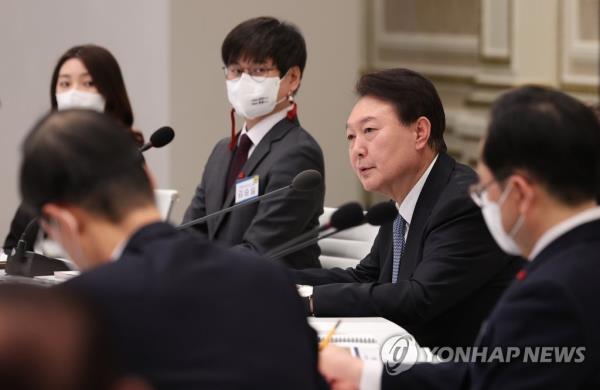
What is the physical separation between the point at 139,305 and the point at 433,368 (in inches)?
31.3

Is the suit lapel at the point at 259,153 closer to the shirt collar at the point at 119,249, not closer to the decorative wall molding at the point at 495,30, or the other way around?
the decorative wall molding at the point at 495,30

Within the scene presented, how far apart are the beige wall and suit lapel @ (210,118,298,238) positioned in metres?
1.80

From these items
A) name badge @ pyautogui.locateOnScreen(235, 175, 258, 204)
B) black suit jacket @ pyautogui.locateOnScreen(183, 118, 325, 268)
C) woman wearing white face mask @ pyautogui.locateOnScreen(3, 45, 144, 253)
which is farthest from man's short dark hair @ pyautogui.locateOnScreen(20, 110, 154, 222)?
woman wearing white face mask @ pyautogui.locateOnScreen(3, 45, 144, 253)

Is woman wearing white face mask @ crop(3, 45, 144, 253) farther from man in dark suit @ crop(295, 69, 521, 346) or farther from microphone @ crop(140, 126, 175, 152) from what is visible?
man in dark suit @ crop(295, 69, 521, 346)

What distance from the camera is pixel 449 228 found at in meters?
2.74

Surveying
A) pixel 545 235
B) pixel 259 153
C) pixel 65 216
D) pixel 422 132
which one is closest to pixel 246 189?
pixel 259 153

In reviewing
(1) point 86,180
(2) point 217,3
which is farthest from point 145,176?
(2) point 217,3

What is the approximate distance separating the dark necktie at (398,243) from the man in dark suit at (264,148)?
1.99 ft

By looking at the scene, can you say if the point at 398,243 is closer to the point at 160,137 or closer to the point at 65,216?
the point at 160,137

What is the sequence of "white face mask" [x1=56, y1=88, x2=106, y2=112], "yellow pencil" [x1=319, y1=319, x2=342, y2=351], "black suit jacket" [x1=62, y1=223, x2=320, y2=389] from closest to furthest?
"black suit jacket" [x1=62, y1=223, x2=320, y2=389] < "yellow pencil" [x1=319, y1=319, x2=342, y2=351] < "white face mask" [x1=56, y1=88, x2=106, y2=112]

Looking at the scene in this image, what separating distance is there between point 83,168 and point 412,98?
1.47 m

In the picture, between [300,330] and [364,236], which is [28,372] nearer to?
[300,330]

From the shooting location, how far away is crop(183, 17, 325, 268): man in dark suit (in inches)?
139

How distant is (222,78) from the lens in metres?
5.63
